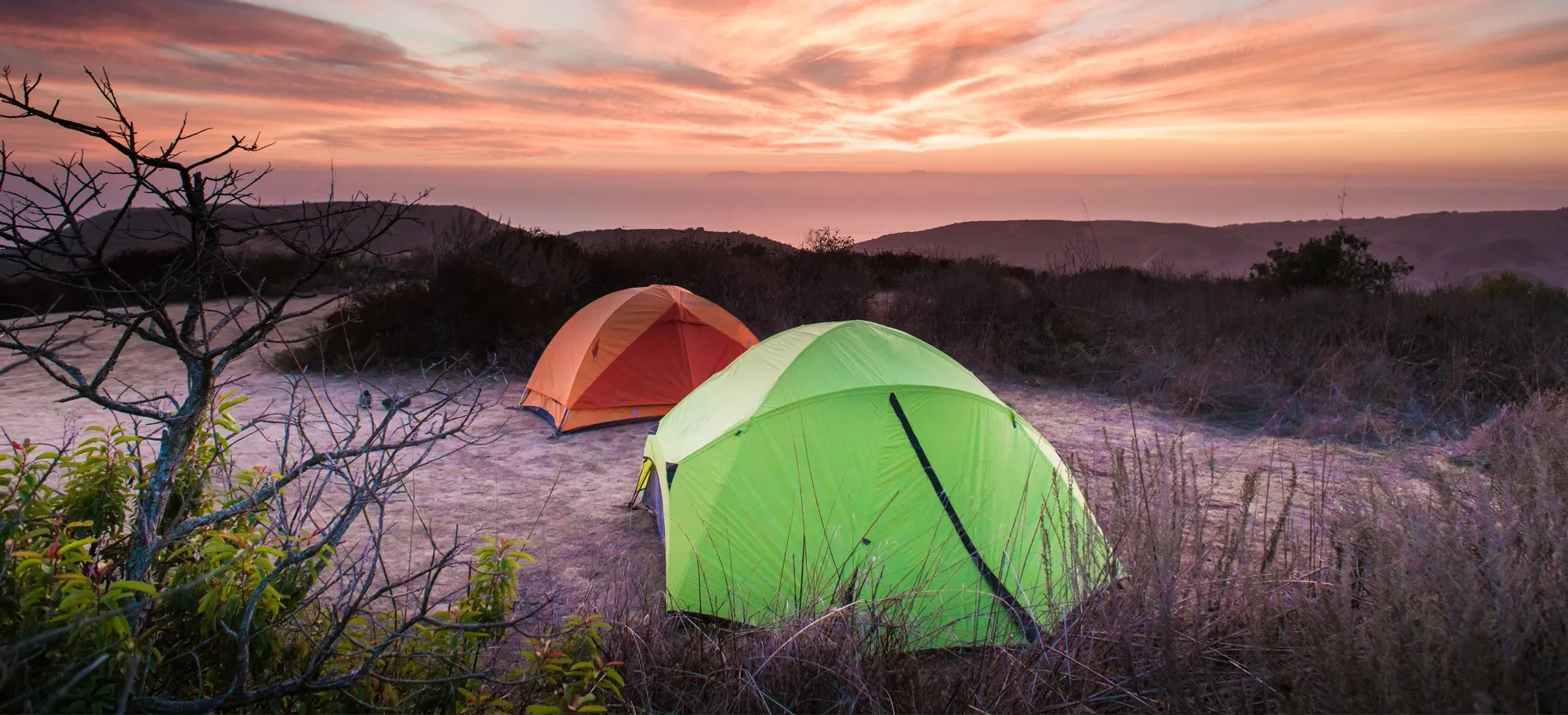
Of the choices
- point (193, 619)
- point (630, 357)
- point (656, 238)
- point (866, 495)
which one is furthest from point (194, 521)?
point (656, 238)

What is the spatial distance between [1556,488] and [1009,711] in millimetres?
2677

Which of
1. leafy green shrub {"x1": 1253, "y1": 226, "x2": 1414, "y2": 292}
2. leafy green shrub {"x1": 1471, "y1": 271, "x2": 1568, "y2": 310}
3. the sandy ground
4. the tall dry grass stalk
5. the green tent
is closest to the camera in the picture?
the tall dry grass stalk

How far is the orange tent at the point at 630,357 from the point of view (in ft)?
24.9

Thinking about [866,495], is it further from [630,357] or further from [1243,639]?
[630,357]

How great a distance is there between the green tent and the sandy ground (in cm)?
49

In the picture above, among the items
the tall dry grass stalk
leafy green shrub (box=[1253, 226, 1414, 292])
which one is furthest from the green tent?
leafy green shrub (box=[1253, 226, 1414, 292])

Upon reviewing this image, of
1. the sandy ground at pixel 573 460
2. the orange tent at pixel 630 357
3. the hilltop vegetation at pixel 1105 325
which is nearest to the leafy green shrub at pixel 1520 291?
the hilltop vegetation at pixel 1105 325

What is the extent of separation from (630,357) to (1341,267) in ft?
42.5

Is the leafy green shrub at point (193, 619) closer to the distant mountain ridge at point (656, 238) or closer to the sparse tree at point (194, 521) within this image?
the sparse tree at point (194, 521)

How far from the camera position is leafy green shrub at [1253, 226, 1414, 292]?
1409 cm

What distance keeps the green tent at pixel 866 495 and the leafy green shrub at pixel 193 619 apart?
52.0 inches

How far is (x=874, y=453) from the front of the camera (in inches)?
151

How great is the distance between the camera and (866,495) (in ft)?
12.3

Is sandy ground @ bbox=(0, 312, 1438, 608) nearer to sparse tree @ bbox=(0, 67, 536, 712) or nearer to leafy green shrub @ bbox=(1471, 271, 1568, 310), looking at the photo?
sparse tree @ bbox=(0, 67, 536, 712)
